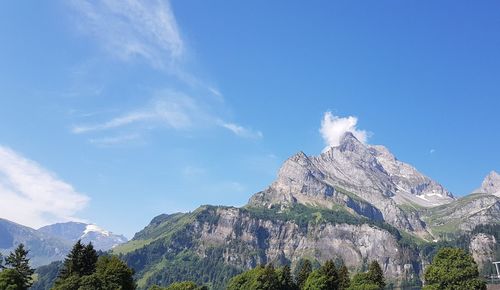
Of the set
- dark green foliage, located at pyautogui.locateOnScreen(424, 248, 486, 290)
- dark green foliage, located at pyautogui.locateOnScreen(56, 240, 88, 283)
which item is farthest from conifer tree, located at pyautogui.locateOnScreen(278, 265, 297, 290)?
dark green foliage, located at pyautogui.locateOnScreen(56, 240, 88, 283)

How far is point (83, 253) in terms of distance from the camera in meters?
102

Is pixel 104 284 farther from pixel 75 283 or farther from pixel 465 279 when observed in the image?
pixel 465 279

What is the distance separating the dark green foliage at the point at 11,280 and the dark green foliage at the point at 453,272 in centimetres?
9166

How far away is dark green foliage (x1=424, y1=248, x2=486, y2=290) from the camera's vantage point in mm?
103750

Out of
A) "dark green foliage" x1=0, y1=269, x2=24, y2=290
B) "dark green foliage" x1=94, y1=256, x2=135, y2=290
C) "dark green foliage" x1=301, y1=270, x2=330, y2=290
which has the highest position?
"dark green foliage" x1=301, y1=270, x2=330, y2=290

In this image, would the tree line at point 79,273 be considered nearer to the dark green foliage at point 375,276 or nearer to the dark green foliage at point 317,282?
the dark green foliage at point 317,282

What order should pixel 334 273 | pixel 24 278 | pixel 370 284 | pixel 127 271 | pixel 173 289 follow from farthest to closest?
1. pixel 173 289
2. pixel 334 273
3. pixel 370 284
4. pixel 127 271
5. pixel 24 278

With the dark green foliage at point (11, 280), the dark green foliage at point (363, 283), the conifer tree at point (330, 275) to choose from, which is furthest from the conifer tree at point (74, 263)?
the dark green foliage at point (363, 283)

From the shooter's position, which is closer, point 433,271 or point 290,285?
point 433,271

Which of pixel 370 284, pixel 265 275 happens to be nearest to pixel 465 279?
pixel 370 284

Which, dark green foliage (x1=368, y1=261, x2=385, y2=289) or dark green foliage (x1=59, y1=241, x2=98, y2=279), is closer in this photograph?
dark green foliage (x1=59, y1=241, x2=98, y2=279)

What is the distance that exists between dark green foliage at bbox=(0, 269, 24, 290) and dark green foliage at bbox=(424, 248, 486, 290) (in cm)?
9166

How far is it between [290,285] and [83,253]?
75.2 m

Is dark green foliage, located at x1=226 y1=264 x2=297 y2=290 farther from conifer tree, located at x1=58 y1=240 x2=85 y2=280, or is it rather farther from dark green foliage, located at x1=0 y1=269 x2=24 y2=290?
dark green foliage, located at x1=0 y1=269 x2=24 y2=290
